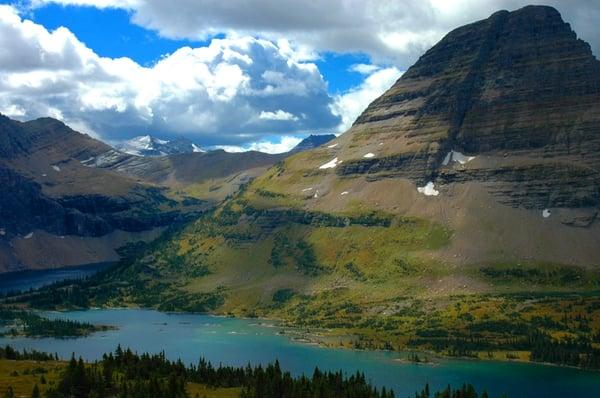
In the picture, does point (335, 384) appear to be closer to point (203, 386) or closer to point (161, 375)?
point (203, 386)

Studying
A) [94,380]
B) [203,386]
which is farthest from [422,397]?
[94,380]

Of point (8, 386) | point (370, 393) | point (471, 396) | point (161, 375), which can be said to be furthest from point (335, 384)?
point (8, 386)

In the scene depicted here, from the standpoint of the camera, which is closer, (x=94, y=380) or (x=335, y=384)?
(x=94, y=380)

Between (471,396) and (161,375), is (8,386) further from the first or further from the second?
(471,396)

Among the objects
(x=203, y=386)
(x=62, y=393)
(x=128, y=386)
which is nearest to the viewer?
(x=62, y=393)

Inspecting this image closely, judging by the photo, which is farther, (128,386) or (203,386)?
(203,386)

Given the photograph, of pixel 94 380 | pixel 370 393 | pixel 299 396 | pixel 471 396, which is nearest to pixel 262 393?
pixel 299 396

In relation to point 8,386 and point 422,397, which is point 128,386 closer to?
point 8,386

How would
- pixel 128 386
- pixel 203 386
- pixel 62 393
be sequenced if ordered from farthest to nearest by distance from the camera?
pixel 203 386, pixel 128 386, pixel 62 393
